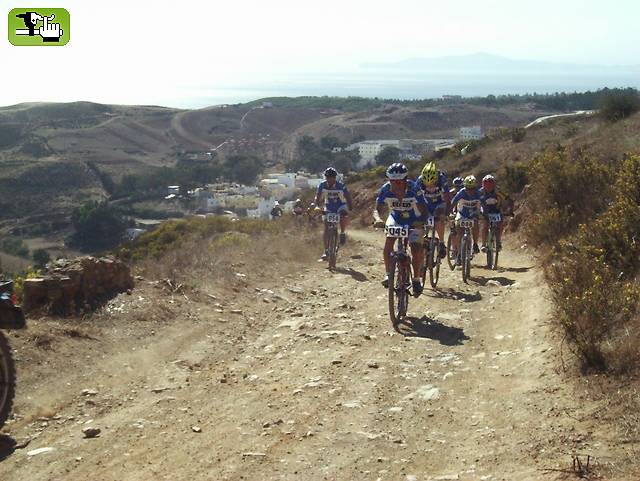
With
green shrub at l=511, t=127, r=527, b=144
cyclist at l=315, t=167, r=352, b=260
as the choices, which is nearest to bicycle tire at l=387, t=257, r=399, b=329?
cyclist at l=315, t=167, r=352, b=260

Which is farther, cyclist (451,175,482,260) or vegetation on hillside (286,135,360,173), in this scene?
vegetation on hillside (286,135,360,173)

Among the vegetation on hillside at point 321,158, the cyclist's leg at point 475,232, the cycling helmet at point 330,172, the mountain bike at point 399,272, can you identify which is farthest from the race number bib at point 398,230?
the vegetation on hillside at point 321,158

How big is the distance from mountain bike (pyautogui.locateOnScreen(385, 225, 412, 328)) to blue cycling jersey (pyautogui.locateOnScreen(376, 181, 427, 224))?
0.77ft

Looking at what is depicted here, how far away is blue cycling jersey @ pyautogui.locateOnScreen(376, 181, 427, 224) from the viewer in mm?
9633

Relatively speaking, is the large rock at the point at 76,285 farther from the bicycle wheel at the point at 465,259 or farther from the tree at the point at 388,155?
the tree at the point at 388,155

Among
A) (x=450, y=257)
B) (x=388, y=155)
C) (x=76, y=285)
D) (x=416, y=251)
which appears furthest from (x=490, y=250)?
(x=388, y=155)

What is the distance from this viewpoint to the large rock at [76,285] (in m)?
8.84

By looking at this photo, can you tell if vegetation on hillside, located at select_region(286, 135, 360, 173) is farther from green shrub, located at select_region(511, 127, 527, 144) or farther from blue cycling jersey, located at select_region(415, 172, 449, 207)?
blue cycling jersey, located at select_region(415, 172, 449, 207)

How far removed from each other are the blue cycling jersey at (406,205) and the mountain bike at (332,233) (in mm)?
4609

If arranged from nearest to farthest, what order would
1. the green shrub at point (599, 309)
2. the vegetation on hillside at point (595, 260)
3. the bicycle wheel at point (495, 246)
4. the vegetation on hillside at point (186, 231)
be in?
the green shrub at point (599, 309) → the vegetation on hillside at point (595, 260) → the bicycle wheel at point (495, 246) → the vegetation on hillside at point (186, 231)

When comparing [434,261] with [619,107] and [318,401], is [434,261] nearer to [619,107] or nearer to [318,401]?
[318,401]

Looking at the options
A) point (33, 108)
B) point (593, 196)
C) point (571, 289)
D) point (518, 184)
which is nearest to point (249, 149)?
point (33, 108)

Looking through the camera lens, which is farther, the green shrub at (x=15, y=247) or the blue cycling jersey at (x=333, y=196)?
the green shrub at (x=15, y=247)

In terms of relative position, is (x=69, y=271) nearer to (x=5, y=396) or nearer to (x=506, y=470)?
(x=5, y=396)
